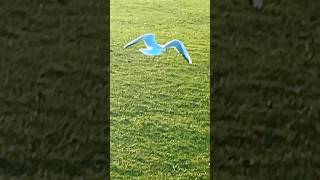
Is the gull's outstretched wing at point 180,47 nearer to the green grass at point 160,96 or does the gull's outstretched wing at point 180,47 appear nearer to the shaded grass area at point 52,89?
the green grass at point 160,96

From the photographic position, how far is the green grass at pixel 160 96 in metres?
2.13

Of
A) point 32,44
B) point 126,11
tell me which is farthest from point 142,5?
point 32,44

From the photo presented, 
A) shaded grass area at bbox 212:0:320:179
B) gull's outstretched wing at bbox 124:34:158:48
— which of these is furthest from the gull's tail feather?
shaded grass area at bbox 212:0:320:179

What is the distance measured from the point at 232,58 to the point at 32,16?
2.74 ft

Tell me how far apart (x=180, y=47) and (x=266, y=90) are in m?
0.50

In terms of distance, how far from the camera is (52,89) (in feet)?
8.45

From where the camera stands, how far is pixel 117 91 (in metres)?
2.22

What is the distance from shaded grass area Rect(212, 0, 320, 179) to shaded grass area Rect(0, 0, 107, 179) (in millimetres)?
429

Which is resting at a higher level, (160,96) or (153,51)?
(153,51)

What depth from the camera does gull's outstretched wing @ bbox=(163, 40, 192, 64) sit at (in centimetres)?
219

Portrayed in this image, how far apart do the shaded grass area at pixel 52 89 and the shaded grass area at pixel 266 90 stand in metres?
0.43

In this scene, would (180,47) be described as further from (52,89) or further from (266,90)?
(52,89)

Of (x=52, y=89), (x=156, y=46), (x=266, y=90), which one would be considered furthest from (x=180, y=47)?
(x=52, y=89)

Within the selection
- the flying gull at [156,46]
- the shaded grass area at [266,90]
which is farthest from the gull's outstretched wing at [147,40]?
the shaded grass area at [266,90]
